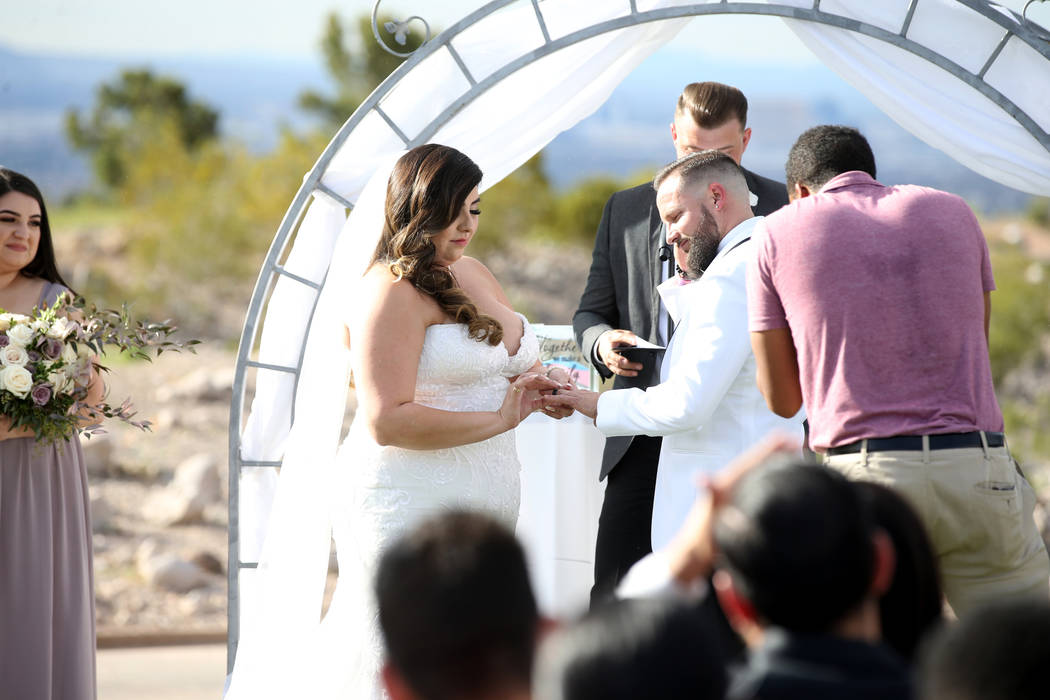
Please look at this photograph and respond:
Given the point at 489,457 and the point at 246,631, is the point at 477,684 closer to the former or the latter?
the point at 489,457

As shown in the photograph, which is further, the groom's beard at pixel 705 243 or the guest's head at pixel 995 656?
the groom's beard at pixel 705 243

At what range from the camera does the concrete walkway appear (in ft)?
18.6

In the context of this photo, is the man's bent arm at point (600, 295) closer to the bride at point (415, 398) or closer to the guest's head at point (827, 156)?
the bride at point (415, 398)

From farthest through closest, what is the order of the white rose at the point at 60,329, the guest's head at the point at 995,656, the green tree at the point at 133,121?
the green tree at the point at 133,121
the white rose at the point at 60,329
the guest's head at the point at 995,656

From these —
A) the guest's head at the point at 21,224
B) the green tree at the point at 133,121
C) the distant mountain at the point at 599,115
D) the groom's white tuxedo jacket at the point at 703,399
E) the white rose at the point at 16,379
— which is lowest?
the groom's white tuxedo jacket at the point at 703,399

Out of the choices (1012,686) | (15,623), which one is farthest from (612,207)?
(1012,686)

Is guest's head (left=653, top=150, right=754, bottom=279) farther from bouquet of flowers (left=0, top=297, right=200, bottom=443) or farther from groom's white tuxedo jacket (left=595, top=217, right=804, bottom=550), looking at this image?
bouquet of flowers (left=0, top=297, right=200, bottom=443)

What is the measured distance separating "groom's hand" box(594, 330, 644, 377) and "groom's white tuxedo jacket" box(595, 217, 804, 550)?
0.49 metres

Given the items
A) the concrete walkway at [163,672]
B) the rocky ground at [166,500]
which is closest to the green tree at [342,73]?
the rocky ground at [166,500]

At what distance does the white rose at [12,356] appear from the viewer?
3784 millimetres

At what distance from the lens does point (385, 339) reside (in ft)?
11.5

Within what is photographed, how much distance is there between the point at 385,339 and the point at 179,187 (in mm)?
27871

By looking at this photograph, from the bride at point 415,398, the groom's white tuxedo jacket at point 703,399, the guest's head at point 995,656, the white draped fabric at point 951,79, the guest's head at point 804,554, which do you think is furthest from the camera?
the white draped fabric at point 951,79

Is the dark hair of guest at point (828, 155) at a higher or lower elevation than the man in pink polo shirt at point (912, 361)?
higher
